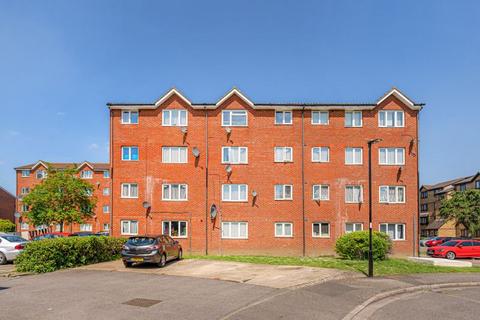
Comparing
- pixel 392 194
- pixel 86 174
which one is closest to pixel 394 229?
pixel 392 194

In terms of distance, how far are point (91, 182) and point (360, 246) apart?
49.5 metres

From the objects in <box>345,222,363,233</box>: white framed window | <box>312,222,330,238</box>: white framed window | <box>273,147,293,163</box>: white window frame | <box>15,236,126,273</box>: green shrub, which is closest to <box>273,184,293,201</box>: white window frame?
<box>273,147,293,163</box>: white window frame

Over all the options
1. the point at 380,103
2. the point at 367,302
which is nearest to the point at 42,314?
the point at 367,302

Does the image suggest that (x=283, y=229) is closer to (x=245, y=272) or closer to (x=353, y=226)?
(x=353, y=226)

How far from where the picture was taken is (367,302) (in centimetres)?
1159

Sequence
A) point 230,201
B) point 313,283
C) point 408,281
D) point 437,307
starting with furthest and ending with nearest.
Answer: point 230,201, point 408,281, point 313,283, point 437,307

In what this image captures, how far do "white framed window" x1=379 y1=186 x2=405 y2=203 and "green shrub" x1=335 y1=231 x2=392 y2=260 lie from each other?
21.4 feet

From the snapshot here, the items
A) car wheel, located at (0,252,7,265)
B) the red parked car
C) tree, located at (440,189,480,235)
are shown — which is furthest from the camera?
tree, located at (440,189,480,235)

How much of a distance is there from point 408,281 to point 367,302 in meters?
4.58

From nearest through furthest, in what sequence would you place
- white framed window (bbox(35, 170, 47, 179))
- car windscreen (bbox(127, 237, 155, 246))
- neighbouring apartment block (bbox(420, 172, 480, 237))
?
car windscreen (bbox(127, 237, 155, 246)) < white framed window (bbox(35, 170, 47, 179)) < neighbouring apartment block (bbox(420, 172, 480, 237))

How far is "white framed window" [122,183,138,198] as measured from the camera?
28.6 meters

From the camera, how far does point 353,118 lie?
1156 inches

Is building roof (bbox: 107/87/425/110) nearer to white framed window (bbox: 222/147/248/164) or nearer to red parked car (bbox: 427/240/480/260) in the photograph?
white framed window (bbox: 222/147/248/164)

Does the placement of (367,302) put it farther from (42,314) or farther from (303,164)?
(303,164)
